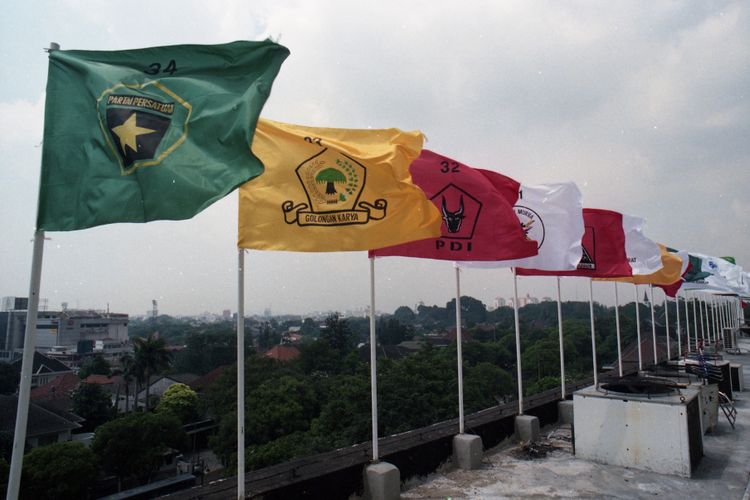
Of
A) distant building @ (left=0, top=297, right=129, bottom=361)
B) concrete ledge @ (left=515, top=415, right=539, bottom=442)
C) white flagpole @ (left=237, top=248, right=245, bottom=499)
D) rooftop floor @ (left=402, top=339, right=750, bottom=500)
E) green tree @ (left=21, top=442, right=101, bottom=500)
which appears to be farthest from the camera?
distant building @ (left=0, top=297, right=129, bottom=361)

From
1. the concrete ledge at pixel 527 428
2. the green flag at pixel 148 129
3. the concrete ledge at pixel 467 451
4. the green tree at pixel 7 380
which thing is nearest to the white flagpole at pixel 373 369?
the concrete ledge at pixel 467 451

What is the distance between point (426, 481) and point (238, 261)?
4.35m

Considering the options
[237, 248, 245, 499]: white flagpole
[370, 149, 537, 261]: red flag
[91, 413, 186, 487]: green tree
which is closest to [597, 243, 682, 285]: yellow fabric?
[370, 149, 537, 261]: red flag

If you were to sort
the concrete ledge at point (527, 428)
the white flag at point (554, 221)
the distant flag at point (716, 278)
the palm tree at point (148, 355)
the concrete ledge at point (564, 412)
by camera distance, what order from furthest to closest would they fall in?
the palm tree at point (148, 355) → the distant flag at point (716, 278) → the concrete ledge at point (564, 412) → the white flag at point (554, 221) → the concrete ledge at point (527, 428)

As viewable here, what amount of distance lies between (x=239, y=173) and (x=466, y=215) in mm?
4352

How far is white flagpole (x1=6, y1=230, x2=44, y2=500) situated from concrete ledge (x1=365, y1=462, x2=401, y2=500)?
12.4 ft

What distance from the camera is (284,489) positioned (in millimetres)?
5449

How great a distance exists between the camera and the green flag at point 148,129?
12.8ft

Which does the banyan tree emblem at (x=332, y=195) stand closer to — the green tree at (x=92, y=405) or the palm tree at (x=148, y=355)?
the green tree at (x=92, y=405)

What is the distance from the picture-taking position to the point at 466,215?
7.75m

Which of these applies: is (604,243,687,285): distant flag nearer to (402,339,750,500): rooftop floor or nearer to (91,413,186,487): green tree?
(402,339,750,500): rooftop floor

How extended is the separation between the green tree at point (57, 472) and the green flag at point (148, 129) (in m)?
37.4

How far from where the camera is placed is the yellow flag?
5.47 meters

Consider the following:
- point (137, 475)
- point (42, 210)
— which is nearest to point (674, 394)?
point (42, 210)
